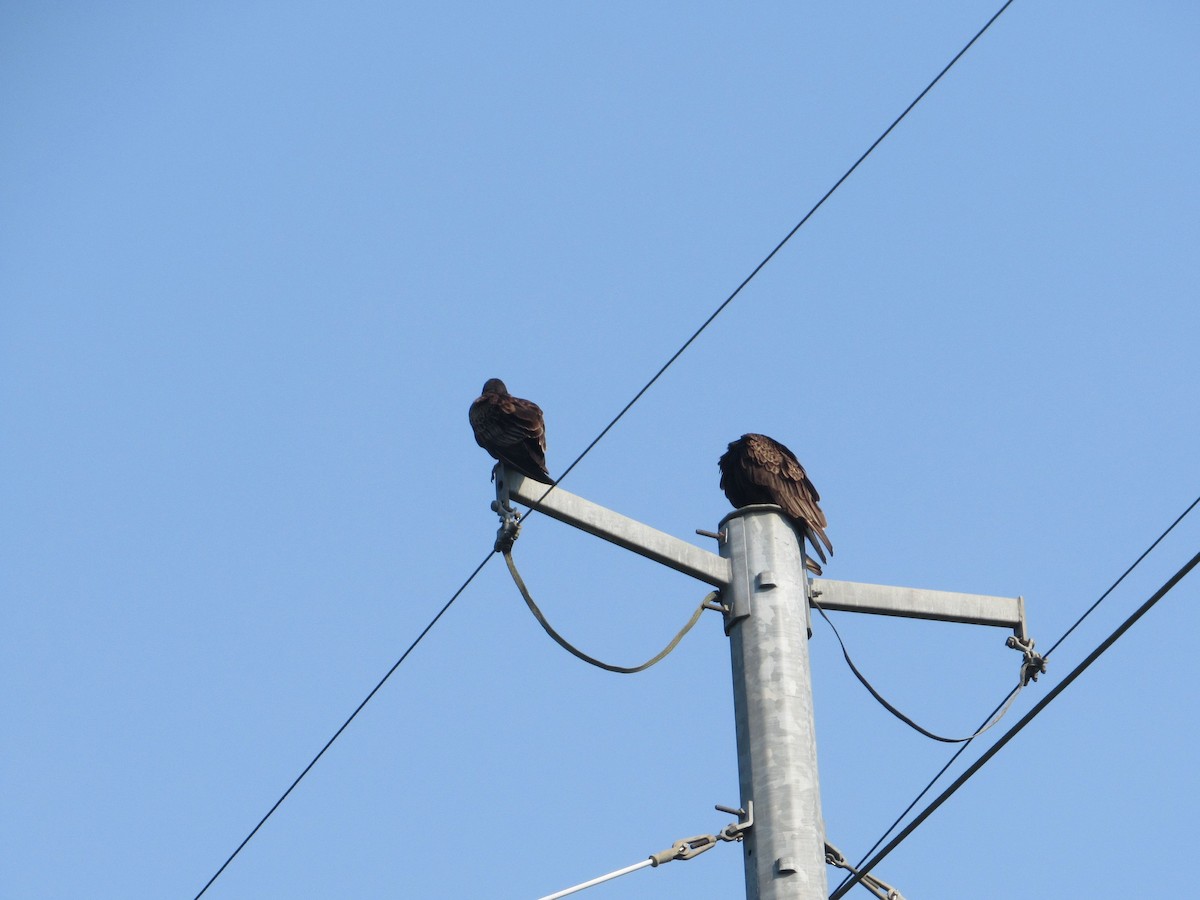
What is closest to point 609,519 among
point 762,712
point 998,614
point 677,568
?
point 677,568

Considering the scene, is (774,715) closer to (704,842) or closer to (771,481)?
(704,842)

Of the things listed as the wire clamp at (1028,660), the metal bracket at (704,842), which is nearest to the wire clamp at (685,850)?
the metal bracket at (704,842)

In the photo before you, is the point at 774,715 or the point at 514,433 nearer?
the point at 774,715

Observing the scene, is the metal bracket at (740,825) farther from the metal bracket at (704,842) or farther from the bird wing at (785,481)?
the bird wing at (785,481)

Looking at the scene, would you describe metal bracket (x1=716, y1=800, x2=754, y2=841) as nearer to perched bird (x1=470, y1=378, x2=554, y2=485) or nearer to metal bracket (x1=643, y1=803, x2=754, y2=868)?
metal bracket (x1=643, y1=803, x2=754, y2=868)

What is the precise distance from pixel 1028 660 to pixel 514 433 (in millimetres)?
2345

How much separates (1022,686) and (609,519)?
2089 mm

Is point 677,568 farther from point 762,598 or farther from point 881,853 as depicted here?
point 881,853

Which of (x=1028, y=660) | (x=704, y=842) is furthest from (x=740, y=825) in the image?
(x=1028, y=660)

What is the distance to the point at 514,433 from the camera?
7.02m

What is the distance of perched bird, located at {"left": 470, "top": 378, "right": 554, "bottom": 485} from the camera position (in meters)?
6.83

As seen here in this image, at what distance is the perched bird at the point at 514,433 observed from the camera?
22.4 feet

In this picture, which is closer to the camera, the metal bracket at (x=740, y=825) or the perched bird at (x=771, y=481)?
the metal bracket at (x=740, y=825)

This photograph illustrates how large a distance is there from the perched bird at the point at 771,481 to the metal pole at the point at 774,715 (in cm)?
96
